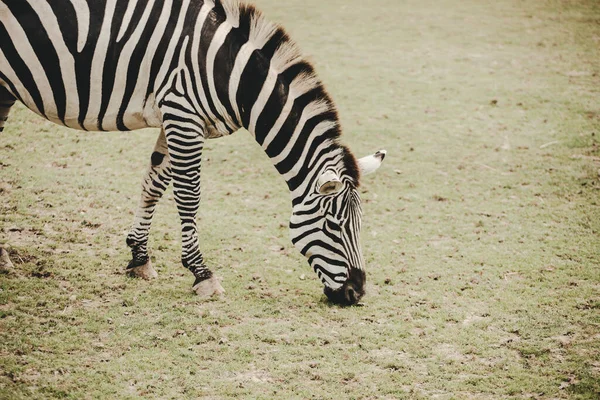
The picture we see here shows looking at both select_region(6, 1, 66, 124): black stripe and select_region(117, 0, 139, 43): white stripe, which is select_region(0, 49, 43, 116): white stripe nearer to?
select_region(6, 1, 66, 124): black stripe

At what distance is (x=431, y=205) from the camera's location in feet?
28.3

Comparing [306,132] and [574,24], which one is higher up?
[306,132]

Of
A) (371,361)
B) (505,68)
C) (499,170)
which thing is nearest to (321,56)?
(505,68)

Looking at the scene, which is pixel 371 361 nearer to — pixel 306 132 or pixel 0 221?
pixel 306 132

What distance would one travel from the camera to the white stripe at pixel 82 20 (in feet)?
19.6

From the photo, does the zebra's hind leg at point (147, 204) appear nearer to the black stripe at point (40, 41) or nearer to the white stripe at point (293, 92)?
the black stripe at point (40, 41)

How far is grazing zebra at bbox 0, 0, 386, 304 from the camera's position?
5.95m

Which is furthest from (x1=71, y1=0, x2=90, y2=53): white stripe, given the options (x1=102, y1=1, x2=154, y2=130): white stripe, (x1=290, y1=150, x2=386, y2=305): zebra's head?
(x1=290, y1=150, x2=386, y2=305): zebra's head

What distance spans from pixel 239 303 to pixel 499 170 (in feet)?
17.2

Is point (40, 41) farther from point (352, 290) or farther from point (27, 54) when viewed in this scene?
point (352, 290)

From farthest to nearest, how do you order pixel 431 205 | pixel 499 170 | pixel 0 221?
pixel 499 170
pixel 431 205
pixel 0 221

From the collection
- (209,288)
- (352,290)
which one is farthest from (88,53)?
(352,290)

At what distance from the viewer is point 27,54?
5.98 meters

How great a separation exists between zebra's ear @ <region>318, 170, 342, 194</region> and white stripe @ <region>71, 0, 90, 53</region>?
8.79 ft
